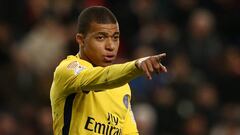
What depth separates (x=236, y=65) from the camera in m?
13.1

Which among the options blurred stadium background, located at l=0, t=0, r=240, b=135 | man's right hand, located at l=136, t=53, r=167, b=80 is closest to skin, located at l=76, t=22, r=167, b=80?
man's right hand, located at l=136, t=53, r=167, b=80

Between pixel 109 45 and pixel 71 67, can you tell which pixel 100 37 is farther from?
pixel 71 67

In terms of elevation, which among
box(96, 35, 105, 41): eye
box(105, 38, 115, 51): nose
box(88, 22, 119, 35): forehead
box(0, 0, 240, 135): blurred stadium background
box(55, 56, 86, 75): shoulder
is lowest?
box(0, 0, 240, 135): blurred stadium background

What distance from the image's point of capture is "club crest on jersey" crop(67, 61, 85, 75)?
20.0 feet

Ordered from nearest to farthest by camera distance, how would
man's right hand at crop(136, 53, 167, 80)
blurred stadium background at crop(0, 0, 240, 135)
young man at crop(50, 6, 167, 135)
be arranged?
man's right hand at crop(136, 53, 167, 80) → young man at crop(50, 6, 167, 135) → blurred stadium background at crop(0, 0, 240, 135)

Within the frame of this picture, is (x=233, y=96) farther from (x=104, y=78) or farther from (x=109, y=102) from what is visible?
(x=104, y=78)

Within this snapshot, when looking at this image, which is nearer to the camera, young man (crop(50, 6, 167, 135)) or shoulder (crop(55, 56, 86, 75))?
shoulder (crop(55, 56, 86, 75))

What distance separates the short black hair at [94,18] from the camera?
21.1 feet

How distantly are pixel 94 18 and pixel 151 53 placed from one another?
636cm

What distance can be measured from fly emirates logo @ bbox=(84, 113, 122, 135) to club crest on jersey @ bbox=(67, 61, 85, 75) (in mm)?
442

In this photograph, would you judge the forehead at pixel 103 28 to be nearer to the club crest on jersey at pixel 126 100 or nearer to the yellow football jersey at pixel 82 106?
the yellow football jersey at pixel 82 106

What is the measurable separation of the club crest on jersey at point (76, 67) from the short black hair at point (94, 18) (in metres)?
0.37

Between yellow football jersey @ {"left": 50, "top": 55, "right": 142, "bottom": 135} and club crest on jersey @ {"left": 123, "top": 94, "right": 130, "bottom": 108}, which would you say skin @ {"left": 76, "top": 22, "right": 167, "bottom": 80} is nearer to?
yellow football jersey @ {"left": 50, "top": 55, "right": 142, "bottom": 135}

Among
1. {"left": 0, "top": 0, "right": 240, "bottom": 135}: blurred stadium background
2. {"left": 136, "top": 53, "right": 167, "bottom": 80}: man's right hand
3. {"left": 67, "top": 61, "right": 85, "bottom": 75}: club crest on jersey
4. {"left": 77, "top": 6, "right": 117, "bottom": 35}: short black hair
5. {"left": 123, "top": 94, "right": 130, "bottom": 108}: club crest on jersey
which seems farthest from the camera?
{"left": 0, "top": 0, "right": 240, "bottom": 135}: blurred stadium background
